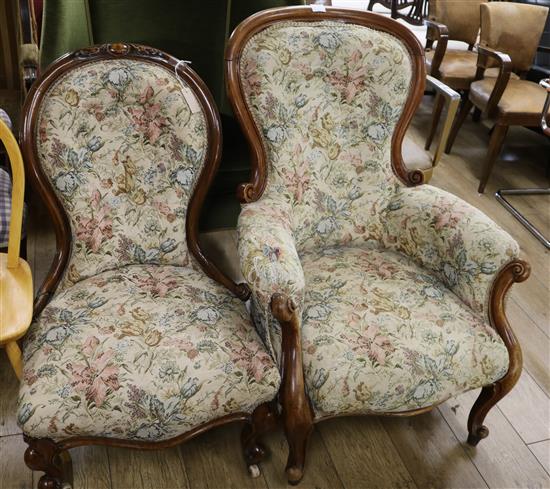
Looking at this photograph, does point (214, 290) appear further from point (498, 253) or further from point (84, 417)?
point (498, 253)

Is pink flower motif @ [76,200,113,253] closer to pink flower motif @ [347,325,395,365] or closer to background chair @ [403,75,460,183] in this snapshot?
pink flower motif @ [347,325,395,365]

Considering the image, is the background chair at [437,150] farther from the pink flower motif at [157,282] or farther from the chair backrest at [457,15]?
the chair backrest at [457,15]

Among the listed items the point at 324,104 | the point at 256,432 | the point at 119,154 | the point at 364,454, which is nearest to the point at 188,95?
the point at 119,154

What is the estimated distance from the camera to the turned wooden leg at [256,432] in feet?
4.36

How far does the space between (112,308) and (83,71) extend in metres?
0.56

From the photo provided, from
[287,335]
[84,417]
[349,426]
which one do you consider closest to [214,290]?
[287,335]

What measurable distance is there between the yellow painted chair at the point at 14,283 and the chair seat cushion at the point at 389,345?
60 cm

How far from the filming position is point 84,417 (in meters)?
1.17

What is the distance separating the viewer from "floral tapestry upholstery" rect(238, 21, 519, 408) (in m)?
1.29

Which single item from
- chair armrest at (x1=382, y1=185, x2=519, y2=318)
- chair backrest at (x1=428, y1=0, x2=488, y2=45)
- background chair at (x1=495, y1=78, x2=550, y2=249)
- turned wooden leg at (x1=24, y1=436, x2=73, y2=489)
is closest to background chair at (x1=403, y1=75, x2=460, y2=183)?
background chair at (x1=495, y1=78, x2=550, y2=249)

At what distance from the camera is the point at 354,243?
5.54 ft

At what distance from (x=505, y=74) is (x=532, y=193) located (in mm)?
633

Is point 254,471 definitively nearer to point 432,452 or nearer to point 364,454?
point 364,454

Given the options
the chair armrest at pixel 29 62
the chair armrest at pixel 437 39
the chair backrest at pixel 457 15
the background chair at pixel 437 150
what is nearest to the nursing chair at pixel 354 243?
the background chair at pixel 437 150
